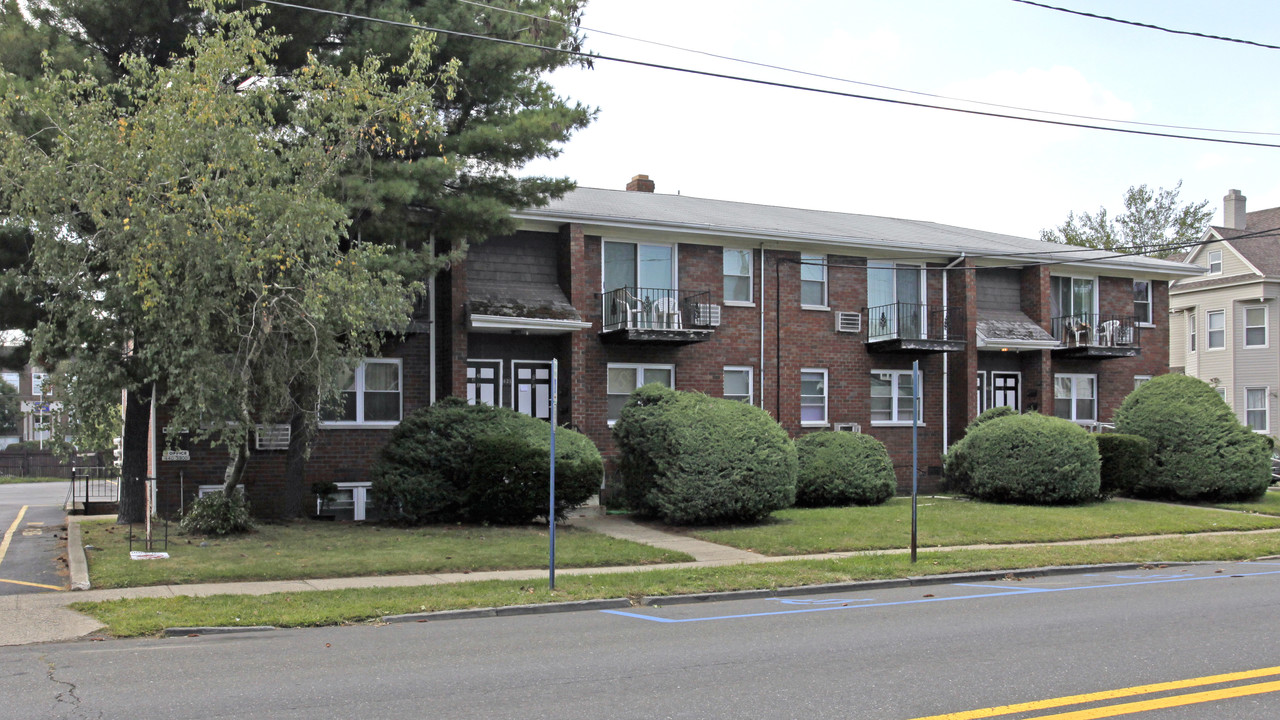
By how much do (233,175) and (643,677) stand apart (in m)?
9.88

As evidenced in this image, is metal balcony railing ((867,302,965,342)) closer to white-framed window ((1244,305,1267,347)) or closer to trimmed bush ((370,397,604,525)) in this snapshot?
trimmed bush ((370,397,604,525))

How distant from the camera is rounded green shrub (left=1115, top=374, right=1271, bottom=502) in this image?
906 inches

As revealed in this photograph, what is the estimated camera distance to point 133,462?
59.7 feet

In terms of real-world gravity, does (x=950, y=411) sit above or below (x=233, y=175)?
below

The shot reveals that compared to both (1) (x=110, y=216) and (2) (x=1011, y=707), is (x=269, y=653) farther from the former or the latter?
(1) (x=110, y=216)

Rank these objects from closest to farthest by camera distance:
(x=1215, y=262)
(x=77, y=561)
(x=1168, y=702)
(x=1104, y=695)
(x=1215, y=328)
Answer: (x=1168, y=702), (x=1104, y=695), (x=77, y=561), (x=1215, y=328), (x=1215, y=262)

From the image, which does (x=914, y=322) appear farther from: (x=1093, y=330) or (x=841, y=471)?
(x=841, y=471)

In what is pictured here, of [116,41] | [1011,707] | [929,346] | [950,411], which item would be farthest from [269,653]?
[950,411]

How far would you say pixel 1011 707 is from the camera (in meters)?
6.39

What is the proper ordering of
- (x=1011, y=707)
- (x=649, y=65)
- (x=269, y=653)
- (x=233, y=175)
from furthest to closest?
(x=649, y=65) → (x=233, y=175) → (x=269, y=653) → (x=1011, y=707)

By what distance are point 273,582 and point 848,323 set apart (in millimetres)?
17105

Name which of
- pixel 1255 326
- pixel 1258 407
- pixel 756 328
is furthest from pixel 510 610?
pixel 1255 326

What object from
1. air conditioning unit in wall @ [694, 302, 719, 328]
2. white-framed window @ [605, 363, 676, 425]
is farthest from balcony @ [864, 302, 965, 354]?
white-framed window @ [605, 363, 676, 425]

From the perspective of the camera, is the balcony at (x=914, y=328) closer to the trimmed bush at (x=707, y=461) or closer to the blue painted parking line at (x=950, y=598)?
the trimmed bush at (x=707, y=461)
